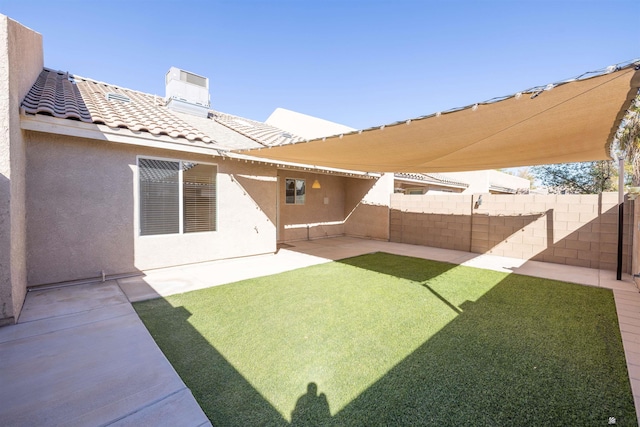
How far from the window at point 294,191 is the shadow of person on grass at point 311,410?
1179cm

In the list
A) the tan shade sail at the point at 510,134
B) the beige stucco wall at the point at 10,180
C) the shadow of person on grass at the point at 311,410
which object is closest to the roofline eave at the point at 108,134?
the beige stucco wall at the point at 10,180

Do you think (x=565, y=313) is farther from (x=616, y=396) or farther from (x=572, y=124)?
(x=572, y=124)

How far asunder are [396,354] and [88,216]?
24.7 ft

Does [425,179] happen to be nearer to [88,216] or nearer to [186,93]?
[186,93]

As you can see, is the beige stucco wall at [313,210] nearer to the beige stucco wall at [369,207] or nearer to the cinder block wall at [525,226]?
the beige stucco wall at [369,207]

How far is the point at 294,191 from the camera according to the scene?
583 inches

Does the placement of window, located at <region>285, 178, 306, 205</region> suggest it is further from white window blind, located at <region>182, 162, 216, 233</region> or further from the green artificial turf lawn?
the green artificial turf lawn

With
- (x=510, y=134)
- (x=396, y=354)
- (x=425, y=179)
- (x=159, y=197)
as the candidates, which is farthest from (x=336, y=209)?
(x=396, y=354)

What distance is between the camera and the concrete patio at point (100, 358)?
2.75m

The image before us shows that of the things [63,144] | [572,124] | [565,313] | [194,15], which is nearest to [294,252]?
[63,144]

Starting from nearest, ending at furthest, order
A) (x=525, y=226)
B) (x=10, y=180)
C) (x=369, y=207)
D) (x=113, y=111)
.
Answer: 1. (x=10, y=180)
2. (x=113, y=111)
3. (x=525, y=226)
4. (x=369, y=207)

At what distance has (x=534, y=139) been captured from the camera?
19.5ft

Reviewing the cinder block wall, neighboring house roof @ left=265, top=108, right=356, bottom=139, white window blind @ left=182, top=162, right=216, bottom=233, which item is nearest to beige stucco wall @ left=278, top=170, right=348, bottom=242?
neighboring house roof @ left=265, top=108, right=356, bottom=139

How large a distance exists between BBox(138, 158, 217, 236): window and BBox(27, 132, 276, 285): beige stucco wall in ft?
0.68
